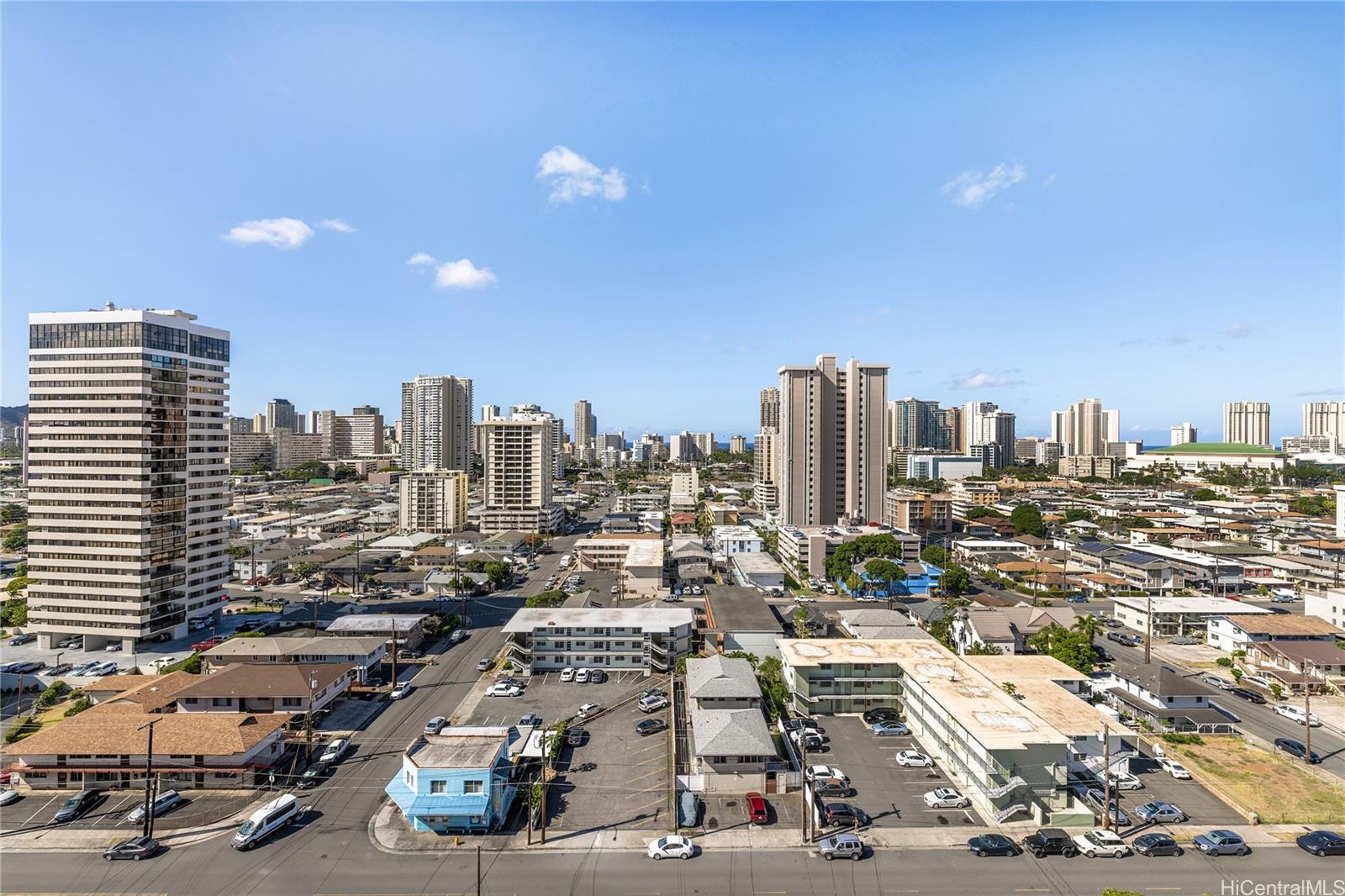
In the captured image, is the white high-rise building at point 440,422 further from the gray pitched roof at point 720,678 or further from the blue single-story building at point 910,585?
the gray pitched roof at point 720,678

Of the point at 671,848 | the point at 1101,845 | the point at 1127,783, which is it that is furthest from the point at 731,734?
the point at 1127,783

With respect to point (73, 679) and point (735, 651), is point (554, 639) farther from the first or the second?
point (73, 679)

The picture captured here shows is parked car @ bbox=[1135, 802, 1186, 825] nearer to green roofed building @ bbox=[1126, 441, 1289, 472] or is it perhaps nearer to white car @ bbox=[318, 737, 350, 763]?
white car @ bbox=[318, 737, 350, 763]

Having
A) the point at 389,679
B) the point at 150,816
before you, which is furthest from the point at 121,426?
the point at 150,816

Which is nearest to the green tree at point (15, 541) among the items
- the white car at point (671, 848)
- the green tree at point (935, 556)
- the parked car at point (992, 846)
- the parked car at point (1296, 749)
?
the white car at point (671, 848)

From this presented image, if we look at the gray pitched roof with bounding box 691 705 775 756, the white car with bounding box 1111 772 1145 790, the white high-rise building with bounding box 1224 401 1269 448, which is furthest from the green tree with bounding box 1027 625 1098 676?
the white high-rise building with bounding box 1224 401 1269 448

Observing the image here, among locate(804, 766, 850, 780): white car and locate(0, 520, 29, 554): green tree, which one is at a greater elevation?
locate(0, 520, 29, 554): green tree

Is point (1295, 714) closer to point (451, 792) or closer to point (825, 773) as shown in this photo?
point (825, 773)
